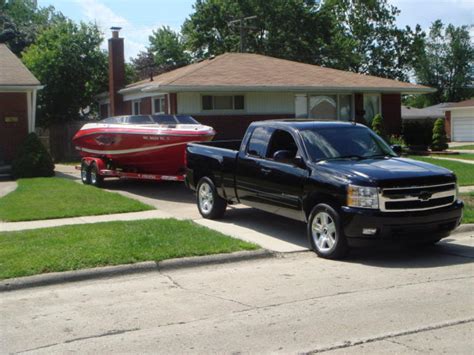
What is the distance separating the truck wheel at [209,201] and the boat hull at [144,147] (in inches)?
A: 114

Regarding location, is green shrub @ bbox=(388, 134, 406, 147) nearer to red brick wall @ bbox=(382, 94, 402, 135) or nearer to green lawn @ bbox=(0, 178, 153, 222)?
red brick wall @ bbox=(382, 94, 402, 135)

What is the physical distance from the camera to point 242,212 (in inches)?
500

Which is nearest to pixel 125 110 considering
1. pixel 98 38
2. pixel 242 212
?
pixel 98 38

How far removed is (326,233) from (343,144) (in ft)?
5.31

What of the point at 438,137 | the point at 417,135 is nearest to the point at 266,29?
the point at 417,135

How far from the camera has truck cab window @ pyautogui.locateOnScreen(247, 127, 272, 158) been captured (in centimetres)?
1057

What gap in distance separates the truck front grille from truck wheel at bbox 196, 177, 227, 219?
4027mm

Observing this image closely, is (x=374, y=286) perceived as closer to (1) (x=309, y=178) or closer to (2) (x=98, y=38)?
(1) (x=309, y=178)

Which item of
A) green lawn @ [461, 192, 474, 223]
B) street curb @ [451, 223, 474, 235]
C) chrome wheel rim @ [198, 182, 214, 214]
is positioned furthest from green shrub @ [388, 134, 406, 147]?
chrome wheel rim @ [198, 182, 214, 214]

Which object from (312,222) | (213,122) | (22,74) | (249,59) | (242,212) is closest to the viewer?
(312,222)

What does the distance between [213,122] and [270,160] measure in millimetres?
14514

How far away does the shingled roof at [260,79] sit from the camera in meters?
23.4

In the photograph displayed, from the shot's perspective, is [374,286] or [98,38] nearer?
[374,286]

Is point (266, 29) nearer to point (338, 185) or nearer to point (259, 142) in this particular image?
point (259, 142)
